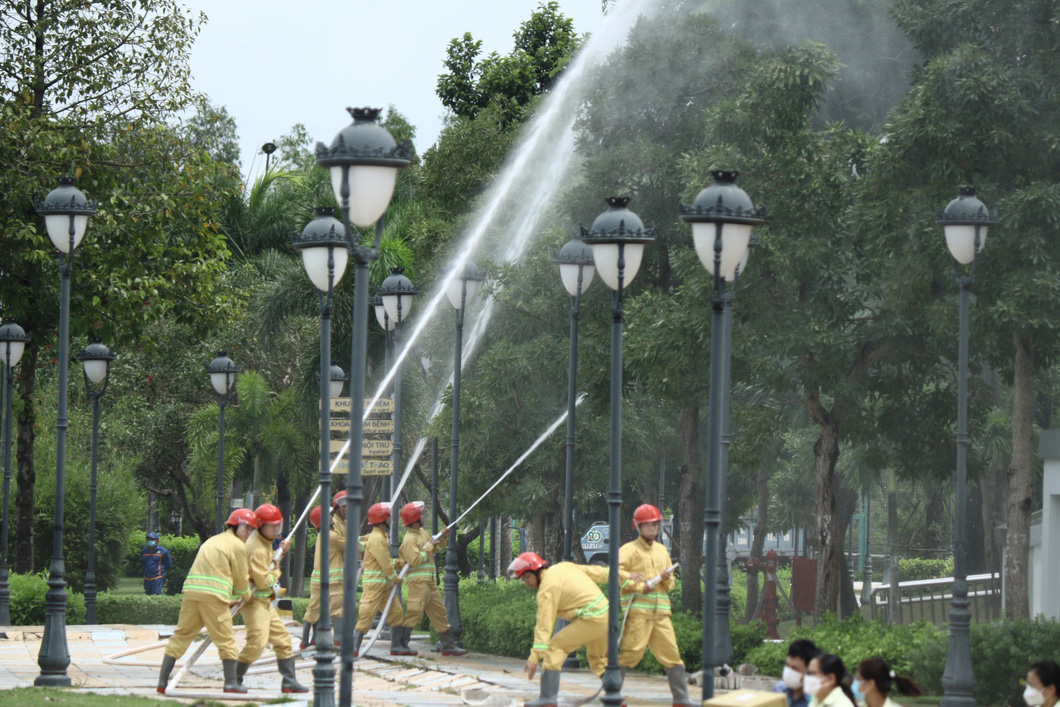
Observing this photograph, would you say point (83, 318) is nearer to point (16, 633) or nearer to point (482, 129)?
point (16, 633)

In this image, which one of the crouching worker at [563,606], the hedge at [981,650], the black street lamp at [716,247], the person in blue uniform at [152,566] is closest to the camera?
the black street lamp at [716,247]

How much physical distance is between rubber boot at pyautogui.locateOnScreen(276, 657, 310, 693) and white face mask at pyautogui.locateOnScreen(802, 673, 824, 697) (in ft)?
21.0

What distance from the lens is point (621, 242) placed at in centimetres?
1076

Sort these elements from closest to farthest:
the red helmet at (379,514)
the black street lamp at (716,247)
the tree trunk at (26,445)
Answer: the black street lamp at (716,247)
the red helmet at (379,514)
the tree trunk at (26,445)

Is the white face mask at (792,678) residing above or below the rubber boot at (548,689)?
above

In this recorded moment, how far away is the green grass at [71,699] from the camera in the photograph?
457 inches

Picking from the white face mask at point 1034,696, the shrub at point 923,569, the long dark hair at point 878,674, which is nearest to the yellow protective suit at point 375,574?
the white face mask at point 1034,696

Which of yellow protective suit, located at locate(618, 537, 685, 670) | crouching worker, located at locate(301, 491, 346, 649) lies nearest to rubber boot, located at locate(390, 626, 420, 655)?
crouching worker, located at locate(301, 491, 346, 649)

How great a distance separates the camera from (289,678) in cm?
1317

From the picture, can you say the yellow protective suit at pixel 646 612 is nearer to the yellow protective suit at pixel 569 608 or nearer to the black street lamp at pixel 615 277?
the yellow protective suit at pixel 569 608

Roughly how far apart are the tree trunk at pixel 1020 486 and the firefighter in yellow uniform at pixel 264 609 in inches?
279

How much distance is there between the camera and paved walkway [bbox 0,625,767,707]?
13.0m

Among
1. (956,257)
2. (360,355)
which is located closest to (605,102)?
(956,257)

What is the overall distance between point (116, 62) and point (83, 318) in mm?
3809
